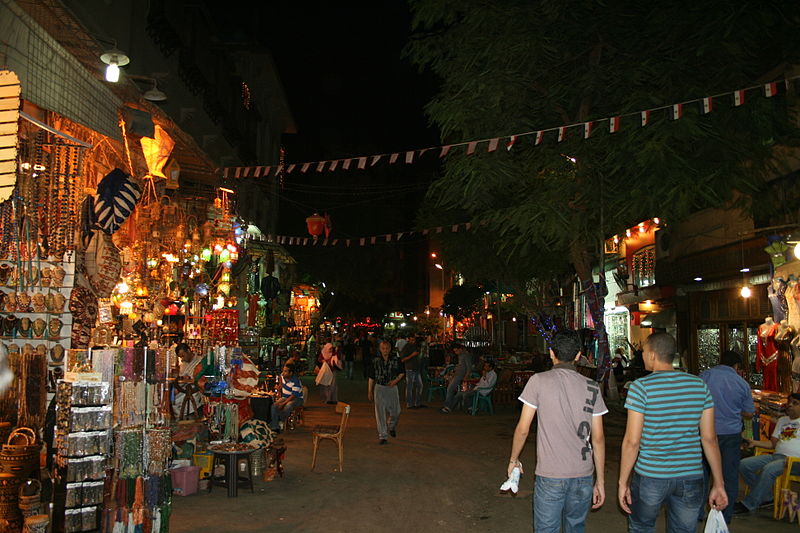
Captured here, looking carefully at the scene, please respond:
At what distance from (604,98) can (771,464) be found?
20.6 feet

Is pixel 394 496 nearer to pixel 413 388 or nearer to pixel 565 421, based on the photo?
pixel 565 421

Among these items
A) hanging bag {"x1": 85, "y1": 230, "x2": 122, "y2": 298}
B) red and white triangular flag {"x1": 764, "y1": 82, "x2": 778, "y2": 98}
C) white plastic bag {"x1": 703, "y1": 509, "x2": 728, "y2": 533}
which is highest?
red and white triangular flag {"x1": 764, "y1": 82, "x2": 778, "y2": 98}

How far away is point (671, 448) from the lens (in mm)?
4363

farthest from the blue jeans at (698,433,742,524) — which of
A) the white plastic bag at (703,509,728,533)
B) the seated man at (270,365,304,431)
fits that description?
the seated man at (270,365,304,431)

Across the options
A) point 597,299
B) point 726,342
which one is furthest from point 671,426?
point 726,342

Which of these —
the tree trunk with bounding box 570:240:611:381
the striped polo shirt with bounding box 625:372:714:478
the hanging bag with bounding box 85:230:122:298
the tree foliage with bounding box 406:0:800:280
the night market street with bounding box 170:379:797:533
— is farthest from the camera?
the tree trunk with bounding box 570:240:611:381

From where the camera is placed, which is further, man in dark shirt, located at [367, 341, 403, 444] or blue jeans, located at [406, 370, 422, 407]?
blue jeans, located at [406, 370, 422, 407]

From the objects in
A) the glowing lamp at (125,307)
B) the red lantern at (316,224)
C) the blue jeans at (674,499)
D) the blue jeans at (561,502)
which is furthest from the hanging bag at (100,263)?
the red lantern at (316,224)

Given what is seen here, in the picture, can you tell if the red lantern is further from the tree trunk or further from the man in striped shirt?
the man in striped shirt

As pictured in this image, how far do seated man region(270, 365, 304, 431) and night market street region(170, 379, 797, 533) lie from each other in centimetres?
47

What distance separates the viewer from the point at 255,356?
19406 millimetres

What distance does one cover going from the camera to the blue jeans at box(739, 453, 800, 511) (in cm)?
709

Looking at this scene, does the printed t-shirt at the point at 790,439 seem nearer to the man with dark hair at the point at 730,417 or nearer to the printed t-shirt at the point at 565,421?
the man with dark hair at the point at 730,417

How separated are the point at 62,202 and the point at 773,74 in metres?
12.1
